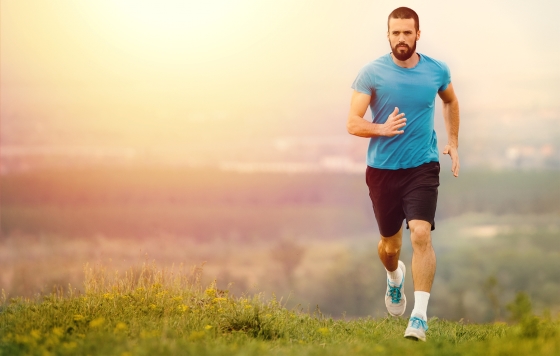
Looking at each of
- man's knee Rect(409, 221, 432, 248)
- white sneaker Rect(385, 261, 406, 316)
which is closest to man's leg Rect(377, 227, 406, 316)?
white sneaker Rect(385, 261, 406, 316)

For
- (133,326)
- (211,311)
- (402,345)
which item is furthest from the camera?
(211,311)

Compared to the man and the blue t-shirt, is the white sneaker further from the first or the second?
the blue t-shirt

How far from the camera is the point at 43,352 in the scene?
5941 millimetres

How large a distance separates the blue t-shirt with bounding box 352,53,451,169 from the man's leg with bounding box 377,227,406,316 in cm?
123

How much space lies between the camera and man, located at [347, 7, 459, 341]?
7.57 metres

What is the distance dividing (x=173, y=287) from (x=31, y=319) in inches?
75.3

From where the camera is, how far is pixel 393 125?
24.8ft

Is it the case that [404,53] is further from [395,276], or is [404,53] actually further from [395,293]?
[395,293]

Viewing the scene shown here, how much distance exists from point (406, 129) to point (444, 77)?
0.74 meters

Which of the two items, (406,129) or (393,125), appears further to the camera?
(406,129)

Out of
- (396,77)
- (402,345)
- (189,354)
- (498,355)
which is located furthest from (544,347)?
(396,77)

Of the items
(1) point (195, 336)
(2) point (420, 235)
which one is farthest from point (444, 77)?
(1) point (195, 336)

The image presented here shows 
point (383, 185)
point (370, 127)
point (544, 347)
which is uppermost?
point (370, 127)

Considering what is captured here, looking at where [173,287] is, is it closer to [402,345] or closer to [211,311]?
[211,311]
